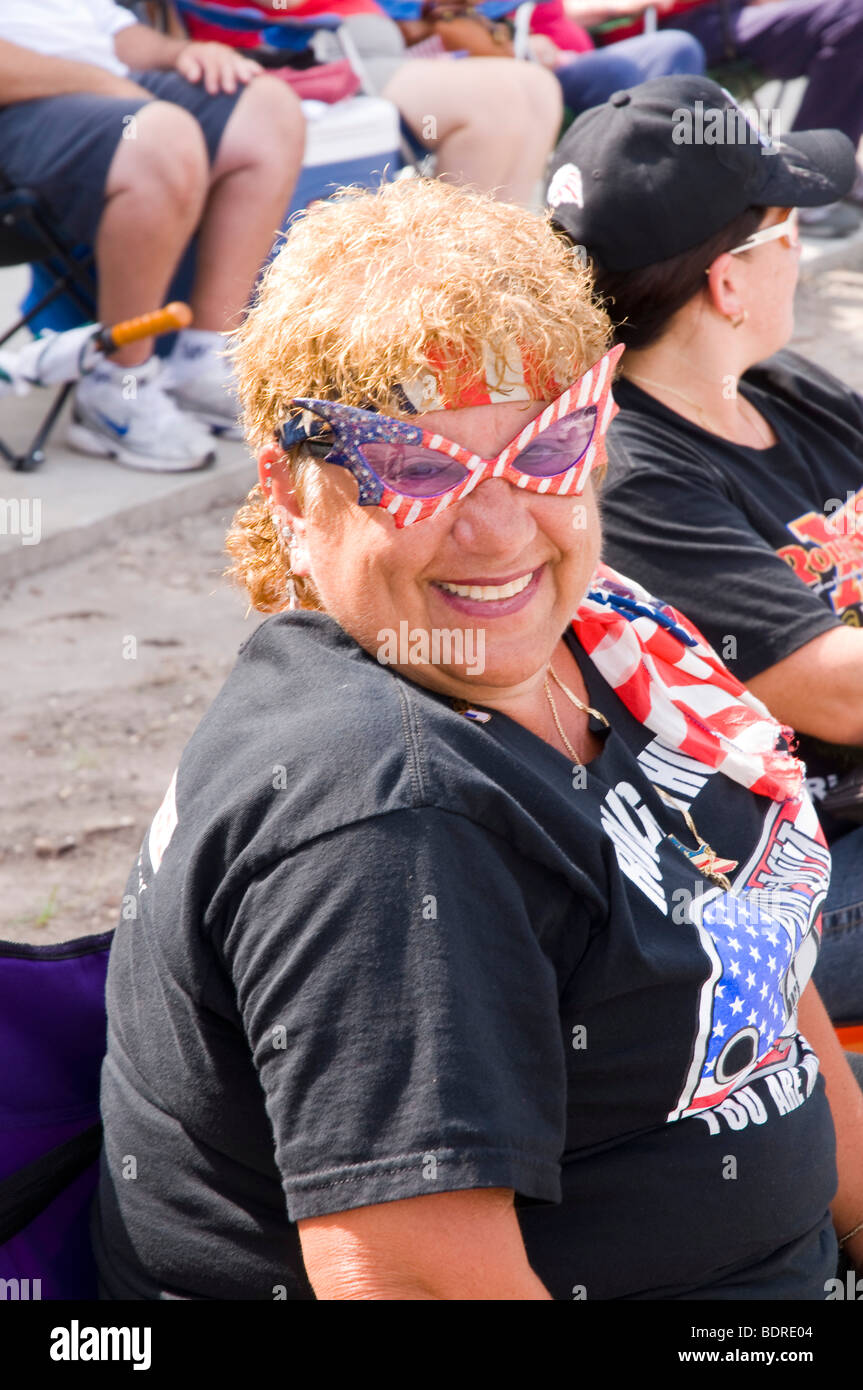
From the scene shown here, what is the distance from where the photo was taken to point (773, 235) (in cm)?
235

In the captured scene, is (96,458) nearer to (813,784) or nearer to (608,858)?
(813,784)

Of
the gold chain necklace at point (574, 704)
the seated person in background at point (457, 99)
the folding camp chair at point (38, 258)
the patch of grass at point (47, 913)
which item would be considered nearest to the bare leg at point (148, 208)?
the folding camp chair at point (38, 258)

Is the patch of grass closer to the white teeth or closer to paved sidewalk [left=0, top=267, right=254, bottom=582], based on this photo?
paved sidewalk [left=0, top=267, right=254, bottom=582]

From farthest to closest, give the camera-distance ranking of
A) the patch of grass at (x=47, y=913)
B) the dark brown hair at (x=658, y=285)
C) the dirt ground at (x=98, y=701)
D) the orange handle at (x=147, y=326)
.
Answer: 1. the orange handle at (x=147, y=326)
2. the dirt ground at (x=98, y=701)
3. the patch of grass at (x=47, y=913)
4. the dark brown hair at (x=658, y=285)

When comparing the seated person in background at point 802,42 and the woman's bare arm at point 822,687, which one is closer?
the woman's bare arm at point 822,687

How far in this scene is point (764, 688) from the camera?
85.7 inches

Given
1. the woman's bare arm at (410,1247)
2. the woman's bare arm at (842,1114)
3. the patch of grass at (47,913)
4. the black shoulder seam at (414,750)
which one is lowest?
the patch of grass at (47,913)

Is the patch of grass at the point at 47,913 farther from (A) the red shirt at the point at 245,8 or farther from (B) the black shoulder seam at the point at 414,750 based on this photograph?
(A) the red shirt at the point at 245,8

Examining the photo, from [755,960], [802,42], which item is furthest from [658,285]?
[802,42]

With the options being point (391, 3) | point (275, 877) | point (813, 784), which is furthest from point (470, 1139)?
point (391, 3)

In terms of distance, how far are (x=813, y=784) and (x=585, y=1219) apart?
111 centimetres

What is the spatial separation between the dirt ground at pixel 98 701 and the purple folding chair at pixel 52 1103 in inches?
46.9

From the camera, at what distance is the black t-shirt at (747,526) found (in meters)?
2.15

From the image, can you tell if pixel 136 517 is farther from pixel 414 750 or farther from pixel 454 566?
pixel 414 750
